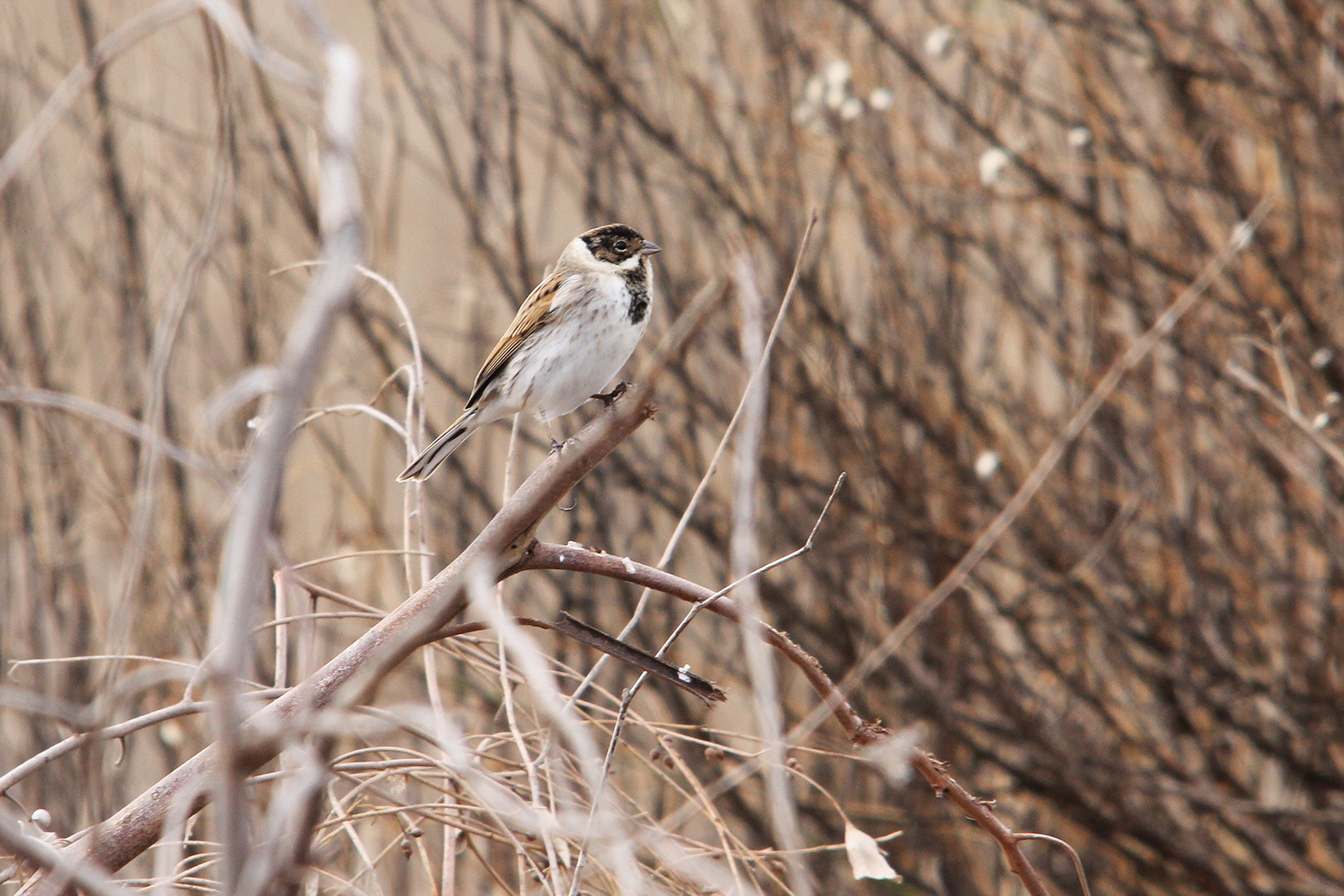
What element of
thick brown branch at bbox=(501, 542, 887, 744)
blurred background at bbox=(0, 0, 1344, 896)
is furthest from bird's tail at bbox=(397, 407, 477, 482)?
thick brown branch at bbox=(501, 542, 887, 744)

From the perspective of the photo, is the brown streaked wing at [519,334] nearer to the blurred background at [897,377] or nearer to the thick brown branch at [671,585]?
the blurred background at [897,377]

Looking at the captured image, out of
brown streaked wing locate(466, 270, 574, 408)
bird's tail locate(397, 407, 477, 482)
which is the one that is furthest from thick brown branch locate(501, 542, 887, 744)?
brown streaked wing locate(466, 270, 574, 408)

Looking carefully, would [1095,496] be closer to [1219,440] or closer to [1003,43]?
[1219,440]

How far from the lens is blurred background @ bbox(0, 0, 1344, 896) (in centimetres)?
371

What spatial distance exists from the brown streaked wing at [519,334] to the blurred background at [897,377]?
19.4 inches

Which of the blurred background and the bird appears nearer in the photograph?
the bird

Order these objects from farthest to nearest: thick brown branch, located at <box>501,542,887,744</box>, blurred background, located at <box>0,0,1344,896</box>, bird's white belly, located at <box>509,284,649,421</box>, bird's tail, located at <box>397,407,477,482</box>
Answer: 1. blurred background, located at <box>0,0,1344,896</box>
2. bird's white belly, located at <box>509,284,649,421</box>
3. bird's tail, located at <box>397,407,477,482</box>
4. thick brown branch, located at <box>501,542,887,744</box>

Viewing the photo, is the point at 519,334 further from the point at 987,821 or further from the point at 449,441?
the point at 987,821

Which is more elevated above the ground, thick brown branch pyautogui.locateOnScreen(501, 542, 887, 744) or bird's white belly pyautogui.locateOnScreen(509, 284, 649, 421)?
thick brown branch pyautogui.locateOnScreen(501, 542, 887, 744)

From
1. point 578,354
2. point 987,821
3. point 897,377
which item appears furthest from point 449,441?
point 987,821

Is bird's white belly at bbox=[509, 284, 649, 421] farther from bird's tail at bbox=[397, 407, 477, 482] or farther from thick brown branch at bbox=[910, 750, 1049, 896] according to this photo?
thick brown branch at bbox=[910, 750, 1049, 896]

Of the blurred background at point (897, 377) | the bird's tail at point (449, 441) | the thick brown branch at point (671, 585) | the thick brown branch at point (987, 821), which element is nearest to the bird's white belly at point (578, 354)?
the bird's tail at point (449, 441)

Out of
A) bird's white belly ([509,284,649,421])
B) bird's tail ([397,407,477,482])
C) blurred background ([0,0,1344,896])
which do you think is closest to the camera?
bird's tail ([397,407,477,482])

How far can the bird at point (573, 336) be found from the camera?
2959mm
